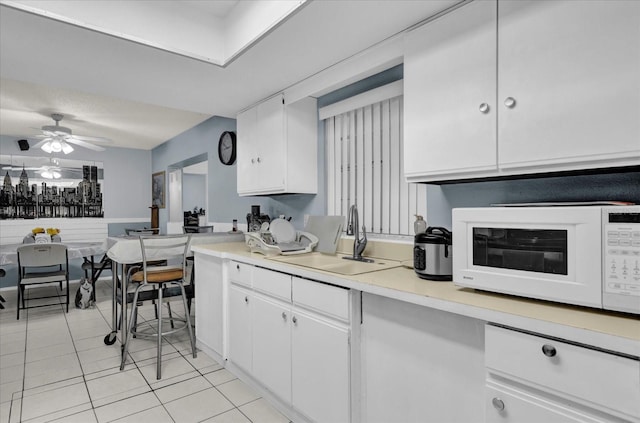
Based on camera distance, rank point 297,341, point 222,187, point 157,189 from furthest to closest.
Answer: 1. point 157,189
2. point 222,187
3. point 297,341

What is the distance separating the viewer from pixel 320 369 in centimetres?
177

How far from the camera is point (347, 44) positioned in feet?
6.81

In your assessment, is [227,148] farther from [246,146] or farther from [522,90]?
[522,90]

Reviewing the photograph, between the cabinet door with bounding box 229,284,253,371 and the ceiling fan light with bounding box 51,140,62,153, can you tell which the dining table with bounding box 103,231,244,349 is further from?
the ceiling fan light with bounding box 51,140,62,153

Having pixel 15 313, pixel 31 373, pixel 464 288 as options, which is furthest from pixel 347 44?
pixel 15 313

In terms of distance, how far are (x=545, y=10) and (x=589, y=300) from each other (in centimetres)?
106

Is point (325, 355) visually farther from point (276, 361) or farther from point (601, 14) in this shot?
point (601, 14)

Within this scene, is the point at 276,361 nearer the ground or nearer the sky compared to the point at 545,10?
nearer the ground

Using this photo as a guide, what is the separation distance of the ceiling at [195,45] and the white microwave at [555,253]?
1.09m

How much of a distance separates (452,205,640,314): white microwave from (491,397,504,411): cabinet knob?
36cm

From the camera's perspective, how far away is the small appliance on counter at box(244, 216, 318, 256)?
2.45m

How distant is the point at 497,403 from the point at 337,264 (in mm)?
1091

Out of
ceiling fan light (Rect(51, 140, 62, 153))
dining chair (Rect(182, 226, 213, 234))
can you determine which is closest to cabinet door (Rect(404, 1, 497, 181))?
dining chair (Rect(182, 226, 213, 234))

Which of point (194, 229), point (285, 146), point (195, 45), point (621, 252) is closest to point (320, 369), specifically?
point (621, 252)
